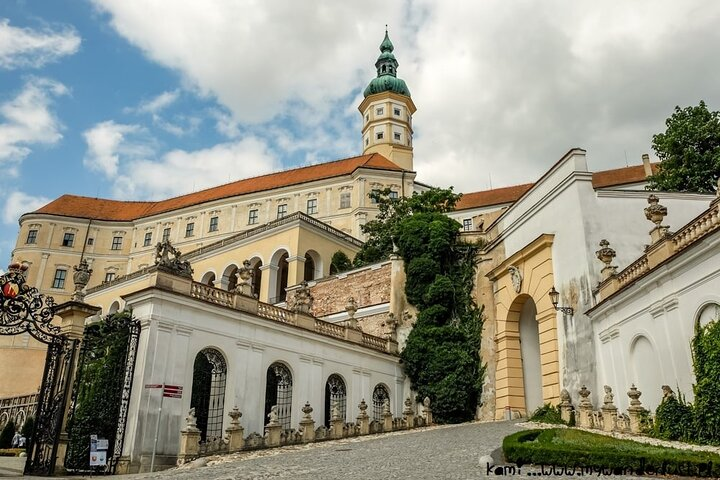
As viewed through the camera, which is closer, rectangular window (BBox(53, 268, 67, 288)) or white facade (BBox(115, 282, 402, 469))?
white facade (BBox(115, 282, 402, 469))

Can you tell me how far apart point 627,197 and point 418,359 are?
11965 mm

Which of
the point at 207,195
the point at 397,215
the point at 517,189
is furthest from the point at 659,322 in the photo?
the point at 207,195

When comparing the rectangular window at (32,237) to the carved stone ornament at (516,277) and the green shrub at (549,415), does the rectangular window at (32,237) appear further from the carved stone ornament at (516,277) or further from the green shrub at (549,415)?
the green shrub at (549,415)

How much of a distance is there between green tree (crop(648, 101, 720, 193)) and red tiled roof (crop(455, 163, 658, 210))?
17.8 m

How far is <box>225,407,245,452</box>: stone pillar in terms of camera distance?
17.7 meters

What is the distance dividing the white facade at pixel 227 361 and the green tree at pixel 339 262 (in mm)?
19504

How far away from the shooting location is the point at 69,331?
14.5m

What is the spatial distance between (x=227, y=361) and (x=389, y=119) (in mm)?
59083

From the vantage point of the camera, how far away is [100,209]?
3046 inches

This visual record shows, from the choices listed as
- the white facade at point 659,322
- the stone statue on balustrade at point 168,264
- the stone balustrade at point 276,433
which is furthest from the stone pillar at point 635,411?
the stone statue on balustrade at point 168,264

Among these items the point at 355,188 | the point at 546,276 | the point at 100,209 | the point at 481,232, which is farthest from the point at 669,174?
the point at 100,209

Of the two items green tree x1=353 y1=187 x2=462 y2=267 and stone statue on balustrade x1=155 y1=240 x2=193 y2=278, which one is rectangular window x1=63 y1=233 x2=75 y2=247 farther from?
stone statue on balustrade x1=155 y1=240 x2=193 y2=278

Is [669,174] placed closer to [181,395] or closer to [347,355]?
[347,355]

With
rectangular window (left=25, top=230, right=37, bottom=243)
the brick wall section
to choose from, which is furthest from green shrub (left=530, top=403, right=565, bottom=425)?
rectangular window (left=25, top=230, right=37, bottom=243)
